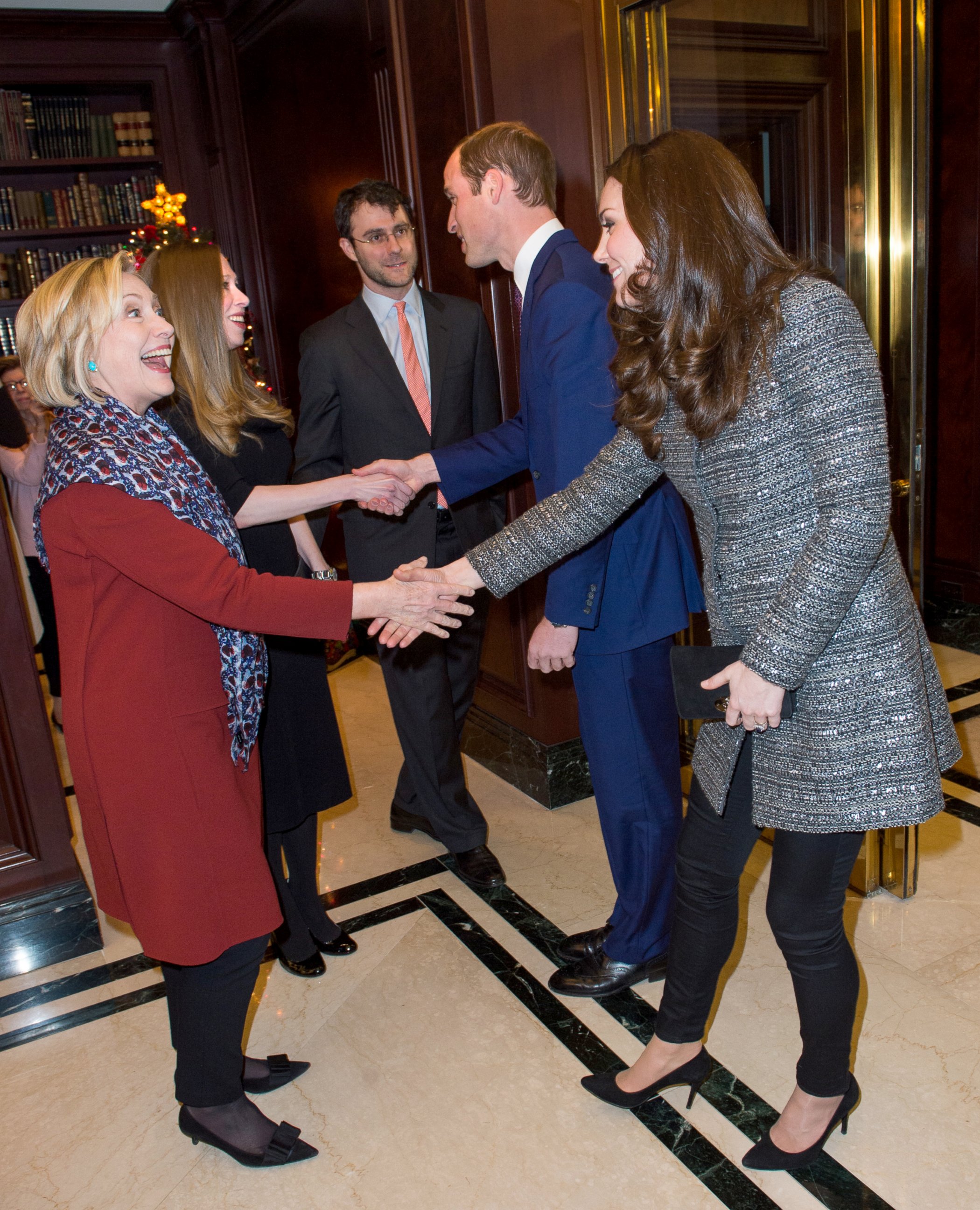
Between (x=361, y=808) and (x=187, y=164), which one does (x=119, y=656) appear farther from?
(x=187, y=164)

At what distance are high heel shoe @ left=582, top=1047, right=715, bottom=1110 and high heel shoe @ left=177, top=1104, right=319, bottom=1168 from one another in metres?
0.56

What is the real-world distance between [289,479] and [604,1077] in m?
1.71

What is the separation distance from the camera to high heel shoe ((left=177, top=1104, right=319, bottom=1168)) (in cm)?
179

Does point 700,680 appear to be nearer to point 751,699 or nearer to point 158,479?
point 751,699

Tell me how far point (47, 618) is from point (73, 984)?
7.81 feet

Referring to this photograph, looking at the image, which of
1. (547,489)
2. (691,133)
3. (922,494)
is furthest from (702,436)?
(922,494)

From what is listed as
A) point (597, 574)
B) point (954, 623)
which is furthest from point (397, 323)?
point (954, 623)

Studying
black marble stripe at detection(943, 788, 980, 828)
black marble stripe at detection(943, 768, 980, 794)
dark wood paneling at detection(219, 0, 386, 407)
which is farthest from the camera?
dark wood paneling at detection(219, 0, 386, 407)

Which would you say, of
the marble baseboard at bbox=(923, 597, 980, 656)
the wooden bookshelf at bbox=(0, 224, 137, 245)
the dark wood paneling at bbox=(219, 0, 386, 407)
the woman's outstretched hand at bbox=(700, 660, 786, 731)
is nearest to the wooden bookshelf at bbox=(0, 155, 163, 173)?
the wooden bookshelf at bbox=(0, 224, 137, 245)

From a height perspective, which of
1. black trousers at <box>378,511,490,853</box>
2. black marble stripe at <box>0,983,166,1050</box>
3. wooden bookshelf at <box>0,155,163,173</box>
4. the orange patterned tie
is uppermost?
wooden bookshelf at <box>0,155,163,173</box>

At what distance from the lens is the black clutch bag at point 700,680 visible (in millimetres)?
1463

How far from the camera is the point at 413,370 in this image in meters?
2.83

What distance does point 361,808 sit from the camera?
3309 millimetres

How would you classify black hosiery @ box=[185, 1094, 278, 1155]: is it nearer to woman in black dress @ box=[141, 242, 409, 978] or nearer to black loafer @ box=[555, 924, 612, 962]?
woman in black dress @ box=[141, 242, 409, 978]
